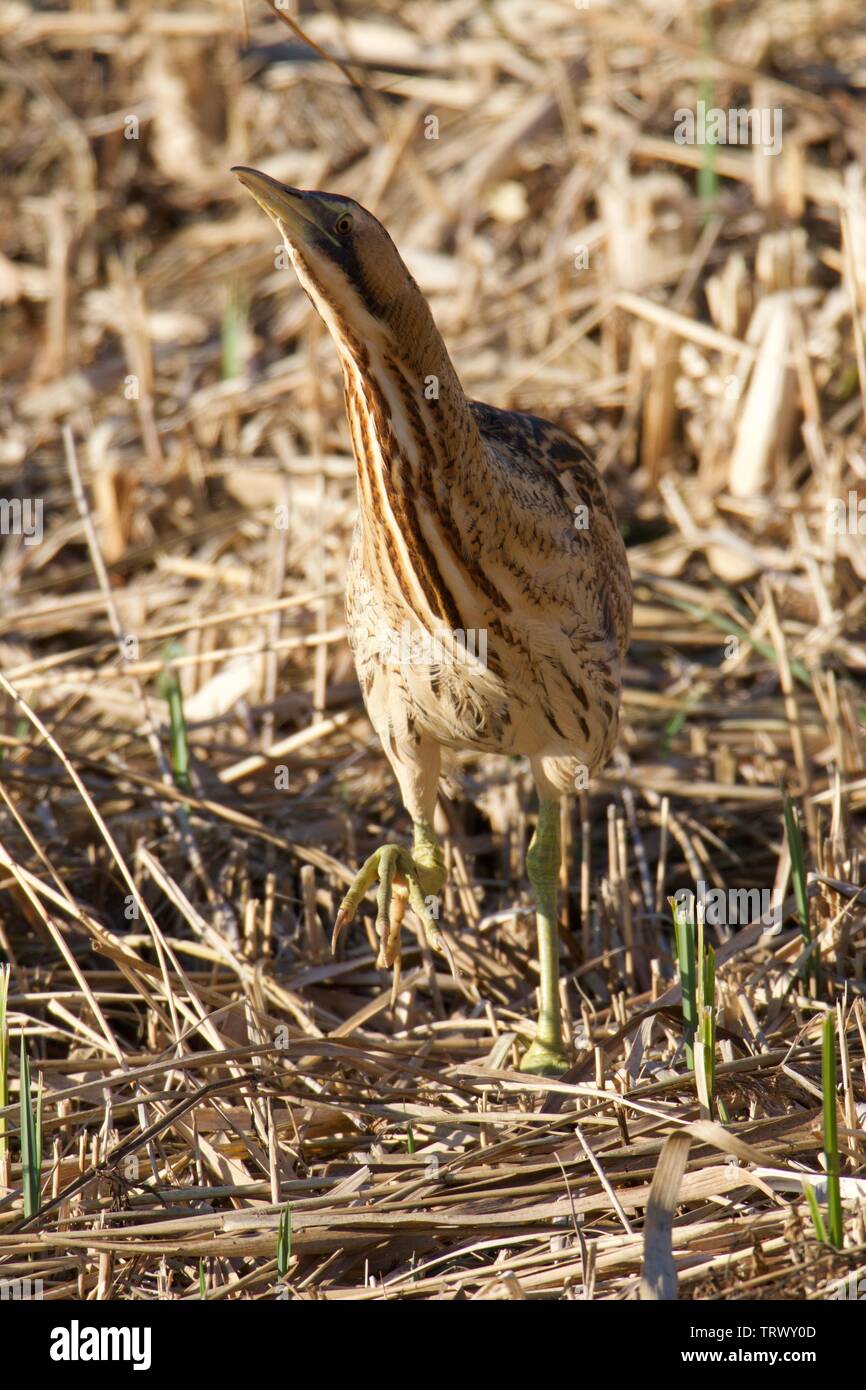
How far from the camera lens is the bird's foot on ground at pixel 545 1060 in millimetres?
3064

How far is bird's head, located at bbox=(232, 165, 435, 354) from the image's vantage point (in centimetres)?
218

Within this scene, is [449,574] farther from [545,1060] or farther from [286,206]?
[545,1060]

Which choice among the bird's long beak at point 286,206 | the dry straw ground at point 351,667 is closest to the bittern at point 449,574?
the bird's long beak at point 286,206

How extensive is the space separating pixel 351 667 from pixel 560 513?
1374 mm

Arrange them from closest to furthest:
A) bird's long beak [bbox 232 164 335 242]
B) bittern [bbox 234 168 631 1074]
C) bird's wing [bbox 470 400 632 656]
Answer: bird's long beak [bbox 232 164 335 242]
bittern [bbox 234 168 631 1074]
bird's wing [bbox 470 400 632 656]

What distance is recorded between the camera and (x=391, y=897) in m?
3.05

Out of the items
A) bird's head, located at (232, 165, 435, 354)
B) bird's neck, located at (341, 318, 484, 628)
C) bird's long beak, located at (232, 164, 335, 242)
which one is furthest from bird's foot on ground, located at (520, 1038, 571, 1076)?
bird's long beak, located at (232, 164, 335, 242)

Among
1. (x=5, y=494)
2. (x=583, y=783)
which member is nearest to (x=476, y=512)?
(x=583, y=783)

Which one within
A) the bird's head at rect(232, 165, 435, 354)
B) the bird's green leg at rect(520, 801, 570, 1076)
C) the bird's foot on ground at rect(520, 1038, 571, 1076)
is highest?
the bird's head at rect(232, 165, 435, 354)

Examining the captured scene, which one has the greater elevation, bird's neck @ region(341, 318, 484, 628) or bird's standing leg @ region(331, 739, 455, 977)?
bird's neck @ region(341, 318, 484, 628)

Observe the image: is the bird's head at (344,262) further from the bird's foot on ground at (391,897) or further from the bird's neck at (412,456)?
the bird's foot on ground at (391,897)

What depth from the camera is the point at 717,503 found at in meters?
4.79

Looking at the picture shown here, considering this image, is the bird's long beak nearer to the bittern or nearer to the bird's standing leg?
the bittern
